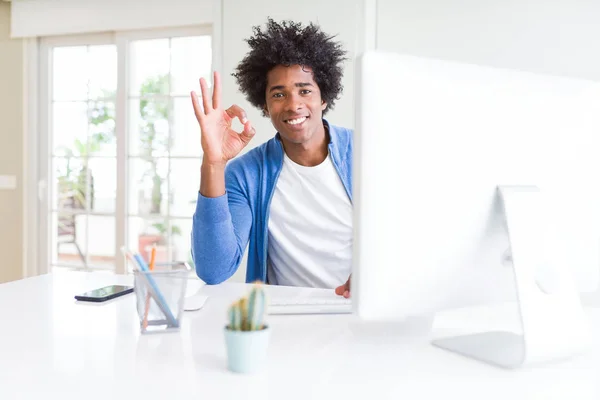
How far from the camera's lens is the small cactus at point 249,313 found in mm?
835

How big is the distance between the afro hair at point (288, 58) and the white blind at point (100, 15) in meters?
1.58

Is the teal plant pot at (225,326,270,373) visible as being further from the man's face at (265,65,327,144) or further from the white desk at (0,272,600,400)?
the man's face at (265,65,327,144)

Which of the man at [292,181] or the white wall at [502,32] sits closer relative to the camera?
the man at [292,181]

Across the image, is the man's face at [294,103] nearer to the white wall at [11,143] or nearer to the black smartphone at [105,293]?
the black smartphone at [105,293]

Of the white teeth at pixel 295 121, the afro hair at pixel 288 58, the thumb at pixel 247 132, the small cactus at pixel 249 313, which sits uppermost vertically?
the afro hair at pixel 288 58

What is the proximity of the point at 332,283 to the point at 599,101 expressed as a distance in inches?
35.2

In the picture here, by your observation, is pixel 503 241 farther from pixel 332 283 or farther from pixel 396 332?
pixel 332 283

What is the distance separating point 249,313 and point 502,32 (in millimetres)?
2584

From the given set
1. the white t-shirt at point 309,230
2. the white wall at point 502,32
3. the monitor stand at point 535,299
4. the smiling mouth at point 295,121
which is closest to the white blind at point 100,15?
the white wall at point 502,32

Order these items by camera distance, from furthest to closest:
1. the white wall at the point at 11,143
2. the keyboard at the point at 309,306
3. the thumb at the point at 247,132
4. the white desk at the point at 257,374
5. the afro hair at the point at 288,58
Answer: the white wall at the point at 11,143 < the afro hair at the point at 288,58 < the thumb at the point at 247,132 < the keyboard at the point at 309,306 < the white desk at the point at 257,374

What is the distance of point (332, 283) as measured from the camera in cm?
167

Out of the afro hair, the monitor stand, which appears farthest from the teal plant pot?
the afro hair

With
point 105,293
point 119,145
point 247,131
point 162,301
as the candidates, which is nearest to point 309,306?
point 162,301

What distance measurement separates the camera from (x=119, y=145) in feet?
12.5
